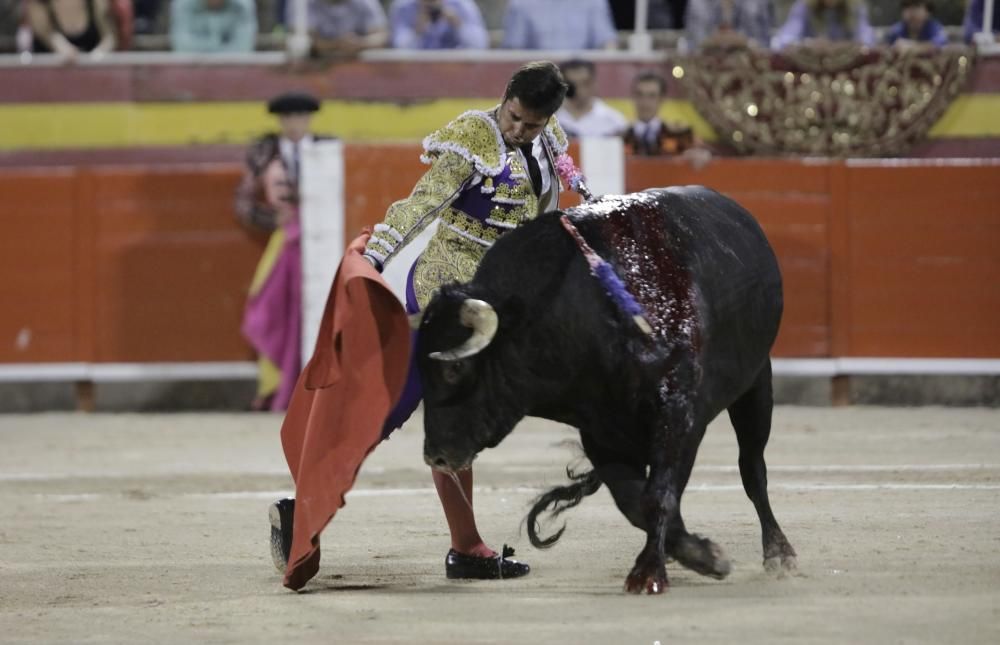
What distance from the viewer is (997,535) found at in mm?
4785

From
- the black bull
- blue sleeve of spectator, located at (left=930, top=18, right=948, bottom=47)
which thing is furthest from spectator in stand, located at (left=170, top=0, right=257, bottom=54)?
the black bull

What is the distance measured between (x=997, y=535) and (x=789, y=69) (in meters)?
4.53

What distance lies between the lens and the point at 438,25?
30.9 ft

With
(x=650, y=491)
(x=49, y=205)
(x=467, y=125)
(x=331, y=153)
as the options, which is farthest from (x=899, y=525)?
(x=49, y=205)

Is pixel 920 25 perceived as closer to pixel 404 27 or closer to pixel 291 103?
pixel 404 27

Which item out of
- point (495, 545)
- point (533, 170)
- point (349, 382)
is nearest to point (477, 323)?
point (349, 382)

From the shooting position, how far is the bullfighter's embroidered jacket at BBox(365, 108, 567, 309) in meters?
4.21

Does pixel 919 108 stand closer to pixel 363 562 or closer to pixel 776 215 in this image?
pixel 776 215

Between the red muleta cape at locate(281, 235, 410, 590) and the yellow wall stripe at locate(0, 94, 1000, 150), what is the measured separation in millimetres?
5183

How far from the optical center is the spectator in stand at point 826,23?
9008mm

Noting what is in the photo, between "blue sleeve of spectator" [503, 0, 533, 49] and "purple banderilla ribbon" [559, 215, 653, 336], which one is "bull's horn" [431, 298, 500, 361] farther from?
"blue sleeve of spectator" [503, 0, 533, 49]

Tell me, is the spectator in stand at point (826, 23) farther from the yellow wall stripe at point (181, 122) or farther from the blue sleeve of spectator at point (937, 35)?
the yellow wall stripe at point (181, 122)

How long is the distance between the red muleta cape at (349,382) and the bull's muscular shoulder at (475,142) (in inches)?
12.9

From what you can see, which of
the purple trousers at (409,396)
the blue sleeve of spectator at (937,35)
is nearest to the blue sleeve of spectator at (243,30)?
the blue sleeve of spectator at (937,35)
